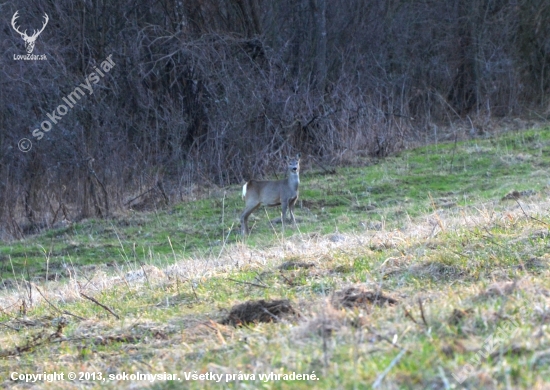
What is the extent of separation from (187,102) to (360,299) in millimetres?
14844

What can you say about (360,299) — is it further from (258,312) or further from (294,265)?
(294,265)

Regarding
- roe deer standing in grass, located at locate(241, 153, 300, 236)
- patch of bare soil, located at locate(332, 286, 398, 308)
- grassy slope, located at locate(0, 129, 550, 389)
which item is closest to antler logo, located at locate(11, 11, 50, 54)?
roe deer standing in grass, located at locate(241, 153, 300, 236)

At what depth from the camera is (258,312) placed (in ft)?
16.1

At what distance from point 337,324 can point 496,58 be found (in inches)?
857

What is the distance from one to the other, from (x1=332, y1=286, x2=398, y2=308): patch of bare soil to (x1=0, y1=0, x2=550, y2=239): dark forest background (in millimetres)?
10963

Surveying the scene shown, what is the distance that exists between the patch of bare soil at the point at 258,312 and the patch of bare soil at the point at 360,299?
0.29m

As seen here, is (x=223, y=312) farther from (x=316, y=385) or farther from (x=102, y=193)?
(x=102, y=193)

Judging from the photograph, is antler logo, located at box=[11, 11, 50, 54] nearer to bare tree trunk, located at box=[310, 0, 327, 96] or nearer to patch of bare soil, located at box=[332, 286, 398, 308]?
bare tree trunk, located at box=[310, 0, 327, 96]

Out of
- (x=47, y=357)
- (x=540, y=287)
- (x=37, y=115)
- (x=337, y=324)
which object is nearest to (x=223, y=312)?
(x=47, y=357)

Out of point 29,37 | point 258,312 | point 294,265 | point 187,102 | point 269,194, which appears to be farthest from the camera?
point 187,102

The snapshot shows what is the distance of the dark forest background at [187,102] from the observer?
16.3 metres

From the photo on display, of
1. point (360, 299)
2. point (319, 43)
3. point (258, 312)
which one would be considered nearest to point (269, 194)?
point (319, 43)

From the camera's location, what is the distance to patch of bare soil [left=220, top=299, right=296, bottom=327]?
15.9 ft

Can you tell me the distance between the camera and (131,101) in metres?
18.8
